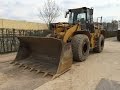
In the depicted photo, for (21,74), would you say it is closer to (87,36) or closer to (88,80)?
(88,80)

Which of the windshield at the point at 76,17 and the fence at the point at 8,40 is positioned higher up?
the windshield at the point at 76,17

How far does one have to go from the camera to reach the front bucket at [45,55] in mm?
6991

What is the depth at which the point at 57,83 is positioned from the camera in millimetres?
6109

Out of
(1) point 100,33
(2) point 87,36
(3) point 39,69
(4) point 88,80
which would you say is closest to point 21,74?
(3) point 39,69

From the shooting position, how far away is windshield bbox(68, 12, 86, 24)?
10523 mm

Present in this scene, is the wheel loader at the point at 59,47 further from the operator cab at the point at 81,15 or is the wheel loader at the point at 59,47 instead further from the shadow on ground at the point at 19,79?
the shadow on ground at the point at 19,79

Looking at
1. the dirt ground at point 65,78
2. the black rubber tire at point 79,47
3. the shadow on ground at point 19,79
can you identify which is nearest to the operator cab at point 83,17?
the black rubber tire at point 79,47

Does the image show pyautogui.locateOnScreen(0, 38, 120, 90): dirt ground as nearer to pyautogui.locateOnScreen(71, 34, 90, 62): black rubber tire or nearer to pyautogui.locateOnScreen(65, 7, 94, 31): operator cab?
pyautogui.locateOnScreen(71, 34, 90, 62): black rubber tire

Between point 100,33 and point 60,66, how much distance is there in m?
5.74

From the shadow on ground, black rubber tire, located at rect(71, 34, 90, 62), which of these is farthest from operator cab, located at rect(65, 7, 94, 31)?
the shadow on ground

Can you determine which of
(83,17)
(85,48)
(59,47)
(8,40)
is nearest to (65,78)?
(59,47)

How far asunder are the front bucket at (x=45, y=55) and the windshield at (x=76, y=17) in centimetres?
301

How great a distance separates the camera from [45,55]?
26.5 ft

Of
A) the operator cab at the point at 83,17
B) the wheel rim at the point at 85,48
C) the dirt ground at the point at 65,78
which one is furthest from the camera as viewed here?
the operator cab at the point at 83,17
